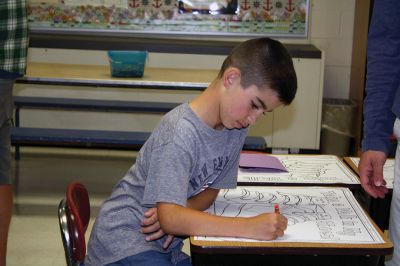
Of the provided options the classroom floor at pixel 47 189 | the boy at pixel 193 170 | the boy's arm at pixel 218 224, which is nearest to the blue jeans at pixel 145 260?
the boy at pixel 193 170

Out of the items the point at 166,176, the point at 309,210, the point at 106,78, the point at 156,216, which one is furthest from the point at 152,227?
the point at 106,78

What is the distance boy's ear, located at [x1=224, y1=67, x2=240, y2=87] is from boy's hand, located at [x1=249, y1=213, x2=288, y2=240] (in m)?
0.35

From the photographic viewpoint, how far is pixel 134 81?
3420mm

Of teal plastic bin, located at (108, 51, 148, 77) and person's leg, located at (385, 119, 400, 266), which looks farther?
teal plastic bin, located at (108, 51, 148, 77)

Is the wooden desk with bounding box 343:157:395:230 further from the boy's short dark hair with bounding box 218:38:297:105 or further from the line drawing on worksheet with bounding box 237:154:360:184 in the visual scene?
the boy's short dark hair with bounding box 218:38:297:105

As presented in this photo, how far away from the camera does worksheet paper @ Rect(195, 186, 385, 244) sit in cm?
142

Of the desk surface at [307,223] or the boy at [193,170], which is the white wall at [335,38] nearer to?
the desk surface at [307,223]

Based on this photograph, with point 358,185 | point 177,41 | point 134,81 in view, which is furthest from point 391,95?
point 177,41

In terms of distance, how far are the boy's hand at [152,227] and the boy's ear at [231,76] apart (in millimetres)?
372

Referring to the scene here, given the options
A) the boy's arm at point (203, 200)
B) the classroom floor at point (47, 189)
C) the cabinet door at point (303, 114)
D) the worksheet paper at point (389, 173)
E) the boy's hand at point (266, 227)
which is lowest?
the classroom floor at point (47, 189)

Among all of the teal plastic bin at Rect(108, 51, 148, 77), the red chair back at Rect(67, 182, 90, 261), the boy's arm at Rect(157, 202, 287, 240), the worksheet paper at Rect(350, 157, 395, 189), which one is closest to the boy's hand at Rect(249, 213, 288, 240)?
the boy's arm at Rect(157, 202, 287, 240)

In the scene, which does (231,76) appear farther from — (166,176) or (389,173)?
(389,173)

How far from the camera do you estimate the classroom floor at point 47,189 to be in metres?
3.07

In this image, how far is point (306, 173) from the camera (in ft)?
6.57
